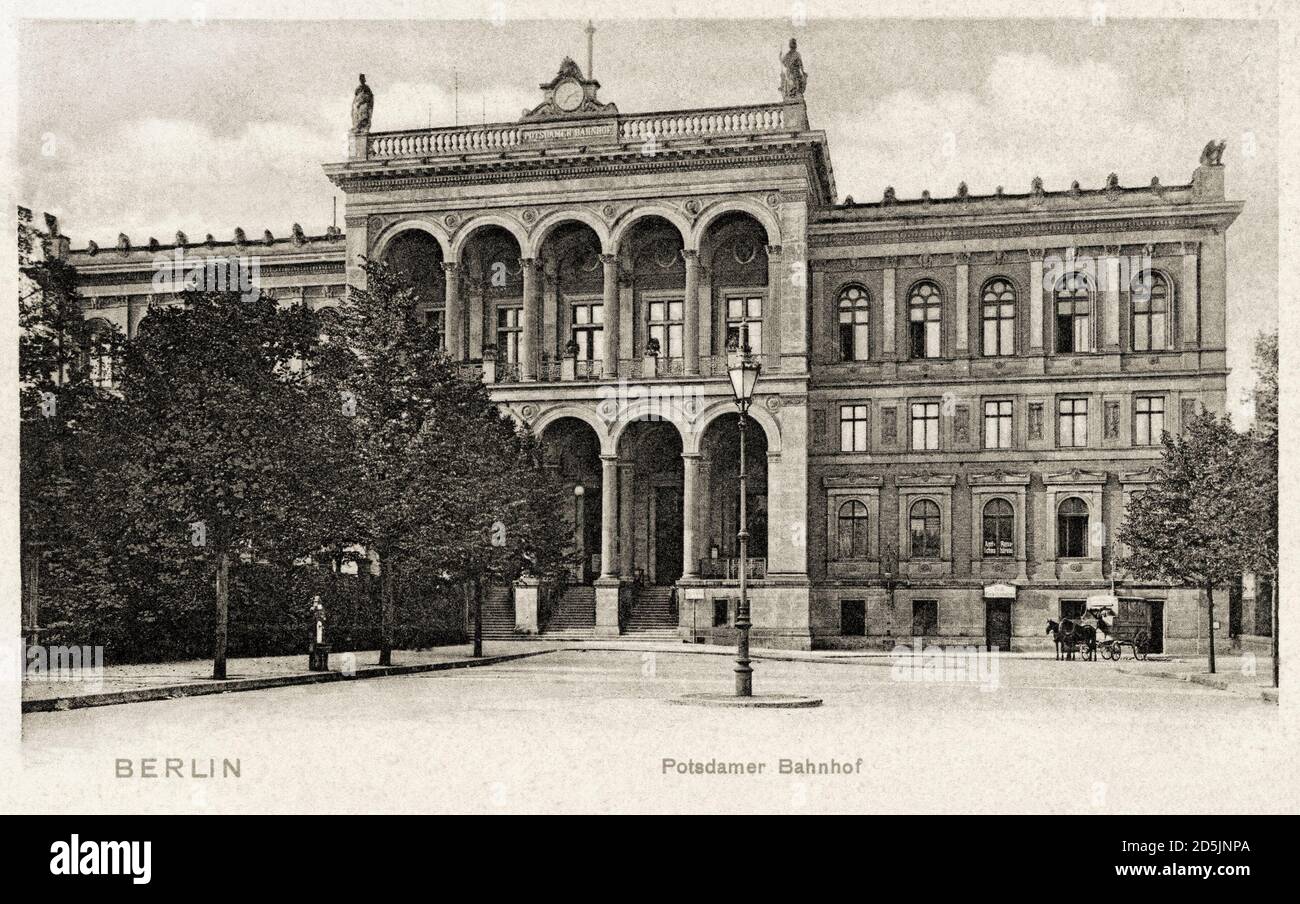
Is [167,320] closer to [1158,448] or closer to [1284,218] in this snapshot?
[1284,218]

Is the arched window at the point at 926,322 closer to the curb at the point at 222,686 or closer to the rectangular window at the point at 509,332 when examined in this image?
the rectangular window at the point at 509,332

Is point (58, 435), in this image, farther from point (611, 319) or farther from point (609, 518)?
point (611, 319)

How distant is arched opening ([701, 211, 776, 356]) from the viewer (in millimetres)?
49906

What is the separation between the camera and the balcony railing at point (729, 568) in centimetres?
4791

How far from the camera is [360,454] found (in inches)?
1303

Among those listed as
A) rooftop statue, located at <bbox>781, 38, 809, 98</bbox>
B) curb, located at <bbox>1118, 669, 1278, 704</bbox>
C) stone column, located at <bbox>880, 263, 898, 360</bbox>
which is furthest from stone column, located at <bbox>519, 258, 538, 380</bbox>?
curb, located at <bbox>1118, 669, 1278, 704</bbox>

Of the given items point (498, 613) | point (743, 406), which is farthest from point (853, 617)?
point (743, 406)

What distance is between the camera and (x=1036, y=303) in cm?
4878

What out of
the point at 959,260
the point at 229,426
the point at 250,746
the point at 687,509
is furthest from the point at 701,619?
the point at 250,746

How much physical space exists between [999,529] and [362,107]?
1048 inches

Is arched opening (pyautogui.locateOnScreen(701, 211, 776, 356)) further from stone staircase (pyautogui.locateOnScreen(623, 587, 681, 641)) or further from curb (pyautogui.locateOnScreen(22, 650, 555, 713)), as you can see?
curb (pyautogui.locateOnScreen(22, 650, 555, 713))

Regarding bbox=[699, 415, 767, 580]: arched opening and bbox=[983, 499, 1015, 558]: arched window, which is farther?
bbox=[699, 415, 767, 580]: arched opening

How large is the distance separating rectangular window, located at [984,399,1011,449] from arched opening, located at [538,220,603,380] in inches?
543
